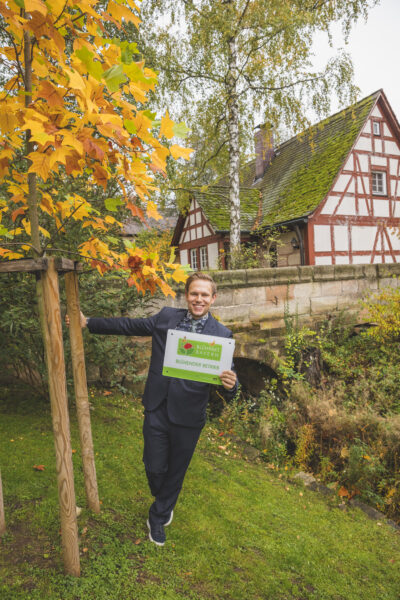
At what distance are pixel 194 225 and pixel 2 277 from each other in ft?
46.4

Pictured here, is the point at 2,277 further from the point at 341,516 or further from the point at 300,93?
the point at 300,93

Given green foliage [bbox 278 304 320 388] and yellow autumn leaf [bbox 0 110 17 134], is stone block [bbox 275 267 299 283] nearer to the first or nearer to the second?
green foliage [bbox 278 304 320 388]

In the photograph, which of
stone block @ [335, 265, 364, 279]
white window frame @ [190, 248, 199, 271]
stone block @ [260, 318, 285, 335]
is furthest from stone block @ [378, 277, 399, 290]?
white window frame @ [190, 248, 199, 271]

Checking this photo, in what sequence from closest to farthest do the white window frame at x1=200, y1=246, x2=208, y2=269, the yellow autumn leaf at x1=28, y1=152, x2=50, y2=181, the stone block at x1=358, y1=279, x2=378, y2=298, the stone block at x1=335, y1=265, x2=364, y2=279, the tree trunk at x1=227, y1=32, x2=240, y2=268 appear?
the yellow autumn leaf at x1=28, y1=152, x2=50, y2=181 → the stone block at x1=335, y1=265, x2=364, y2=279 → the stone block at x1=358, y1=279, x2=378, y2=298 → the tree trunk at x1=227, y1=32, x2=240, y2=268 → the white window frame at x1=200, y1=246, x2=208, y2=269

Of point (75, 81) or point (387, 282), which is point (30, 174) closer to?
point (75, 81)

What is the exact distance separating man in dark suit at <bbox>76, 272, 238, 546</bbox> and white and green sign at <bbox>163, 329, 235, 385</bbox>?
16 cm

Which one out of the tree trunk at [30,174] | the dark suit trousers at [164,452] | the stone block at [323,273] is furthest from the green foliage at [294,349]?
the tree trunk at [30,174]

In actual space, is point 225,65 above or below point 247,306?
above

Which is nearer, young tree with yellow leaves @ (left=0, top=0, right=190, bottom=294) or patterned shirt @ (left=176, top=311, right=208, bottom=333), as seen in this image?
young tree with yellow leaves @ (left=0, top=0, right=190, bottom=294)

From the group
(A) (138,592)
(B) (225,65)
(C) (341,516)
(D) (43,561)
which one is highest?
(B) (225,65)

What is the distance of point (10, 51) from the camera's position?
187 centimetres

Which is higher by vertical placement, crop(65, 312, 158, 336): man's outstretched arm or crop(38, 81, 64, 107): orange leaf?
crop(38, 81, 64, 107): orange leaf

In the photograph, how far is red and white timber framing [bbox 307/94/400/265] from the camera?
1319 centimetres

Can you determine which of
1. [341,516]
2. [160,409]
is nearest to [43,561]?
[160,409]
